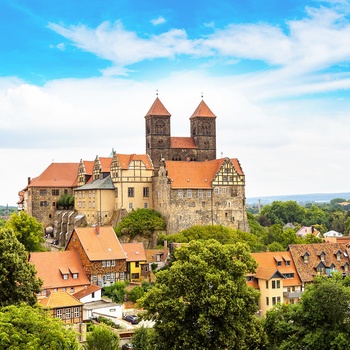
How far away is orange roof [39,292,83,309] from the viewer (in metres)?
51.8

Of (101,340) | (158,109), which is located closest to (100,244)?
(101,340)

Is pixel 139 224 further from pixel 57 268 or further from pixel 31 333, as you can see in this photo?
pixel 31 333

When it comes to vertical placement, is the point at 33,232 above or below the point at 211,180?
below

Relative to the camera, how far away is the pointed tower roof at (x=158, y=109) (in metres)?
102

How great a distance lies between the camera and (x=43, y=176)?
339ft

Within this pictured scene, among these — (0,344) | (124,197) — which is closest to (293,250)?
(124,197)

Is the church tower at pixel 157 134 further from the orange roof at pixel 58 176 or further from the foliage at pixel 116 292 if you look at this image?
the foliage at pixel 116 292

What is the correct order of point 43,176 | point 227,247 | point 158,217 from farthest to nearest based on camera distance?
point 43,176, point 158,217, point 227,247

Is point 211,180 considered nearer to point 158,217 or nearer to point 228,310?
point 158,217

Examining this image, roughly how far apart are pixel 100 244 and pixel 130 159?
26535 mm

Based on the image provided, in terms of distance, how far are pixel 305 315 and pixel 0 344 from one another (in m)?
17.6

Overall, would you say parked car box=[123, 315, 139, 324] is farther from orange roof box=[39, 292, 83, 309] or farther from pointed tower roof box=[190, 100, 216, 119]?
pointed tower roof box=[190, 100, 216, 119]

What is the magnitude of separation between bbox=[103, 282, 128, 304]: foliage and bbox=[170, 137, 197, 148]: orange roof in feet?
132

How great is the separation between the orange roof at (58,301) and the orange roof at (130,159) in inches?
1562
